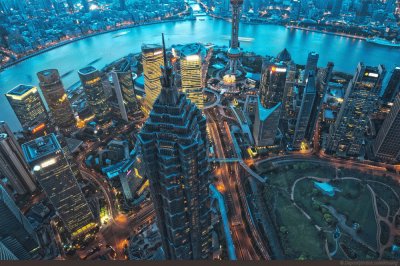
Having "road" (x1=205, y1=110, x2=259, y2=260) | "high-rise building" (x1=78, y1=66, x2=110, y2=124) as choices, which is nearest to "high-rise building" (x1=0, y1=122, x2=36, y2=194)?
"high-rise building" (x1=78, y1=66, x2=110, y2=124)

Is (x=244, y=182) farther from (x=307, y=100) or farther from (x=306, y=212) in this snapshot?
(x=307, y=100)

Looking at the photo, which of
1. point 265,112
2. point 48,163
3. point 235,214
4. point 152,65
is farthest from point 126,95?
point 235,214

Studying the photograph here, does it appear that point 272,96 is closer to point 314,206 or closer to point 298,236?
point 314,206

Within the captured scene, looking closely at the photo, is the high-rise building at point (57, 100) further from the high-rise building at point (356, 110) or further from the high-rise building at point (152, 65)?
the high-rise building at point (356, 110)

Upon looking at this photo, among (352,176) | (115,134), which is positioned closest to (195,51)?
(115,134)

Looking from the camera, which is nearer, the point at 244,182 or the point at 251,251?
the point at 251,251

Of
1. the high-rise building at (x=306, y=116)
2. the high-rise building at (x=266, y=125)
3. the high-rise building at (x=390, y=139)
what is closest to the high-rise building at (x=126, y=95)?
the high-rise building at (x=266, y=125)

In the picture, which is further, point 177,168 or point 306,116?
point 306,116
